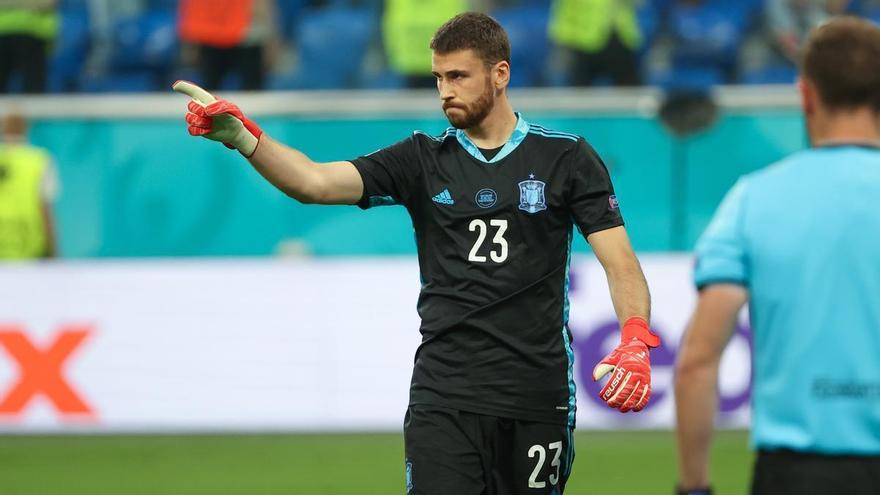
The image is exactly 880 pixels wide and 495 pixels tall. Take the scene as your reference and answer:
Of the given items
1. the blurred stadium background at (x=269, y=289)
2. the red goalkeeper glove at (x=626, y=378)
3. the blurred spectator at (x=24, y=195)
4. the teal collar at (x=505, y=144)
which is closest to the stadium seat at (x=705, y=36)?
the blurred stadium background at (x=269, y=289)

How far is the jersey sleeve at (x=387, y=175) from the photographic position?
557cm

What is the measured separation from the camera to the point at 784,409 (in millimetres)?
3641

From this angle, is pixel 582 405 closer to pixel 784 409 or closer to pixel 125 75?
pixel 125 75

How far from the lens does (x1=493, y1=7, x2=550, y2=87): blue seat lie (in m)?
14.5

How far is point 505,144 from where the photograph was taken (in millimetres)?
5586

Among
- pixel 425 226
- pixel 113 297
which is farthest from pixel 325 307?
pixel 425 226

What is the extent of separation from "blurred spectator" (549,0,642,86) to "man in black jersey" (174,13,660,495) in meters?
8.39

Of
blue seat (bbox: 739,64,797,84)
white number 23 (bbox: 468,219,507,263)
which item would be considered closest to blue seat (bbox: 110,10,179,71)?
blue seat (bbox: 739,64,797,84)

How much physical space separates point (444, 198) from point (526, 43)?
9.29 meters

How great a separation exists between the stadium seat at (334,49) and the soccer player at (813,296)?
10895mm

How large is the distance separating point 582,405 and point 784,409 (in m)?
8.04

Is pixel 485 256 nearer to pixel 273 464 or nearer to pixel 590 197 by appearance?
pixel 590 197

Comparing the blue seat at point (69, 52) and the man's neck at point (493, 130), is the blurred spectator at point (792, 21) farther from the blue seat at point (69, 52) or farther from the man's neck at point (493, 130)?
the man's neck at point (493, 130)

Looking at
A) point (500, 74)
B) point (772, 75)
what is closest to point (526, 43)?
point (772, 75)
